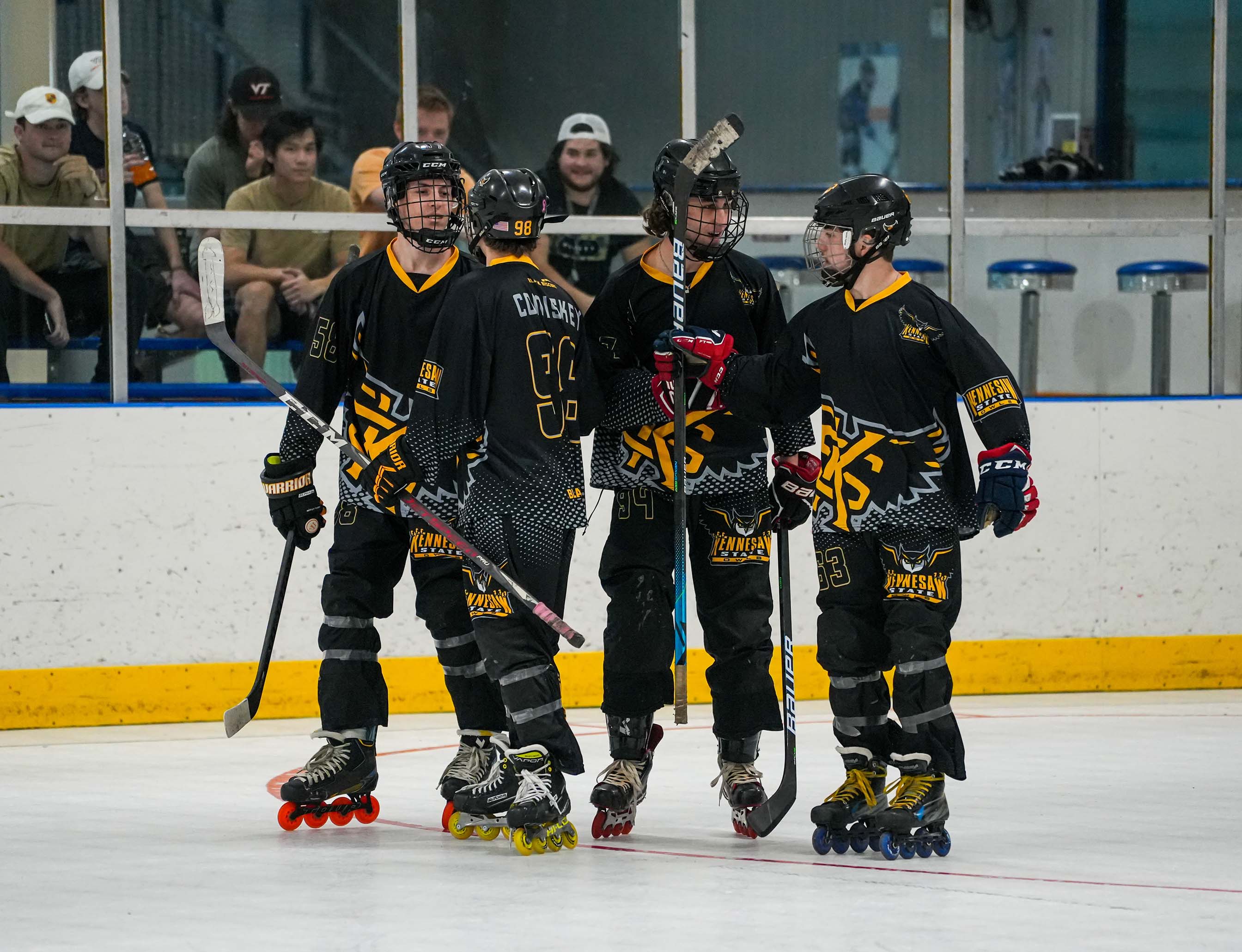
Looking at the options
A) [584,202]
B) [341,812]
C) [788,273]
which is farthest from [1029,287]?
[341,812]

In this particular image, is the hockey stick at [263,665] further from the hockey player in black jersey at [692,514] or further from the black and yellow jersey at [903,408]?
the black and yellow jersey at [903,408]

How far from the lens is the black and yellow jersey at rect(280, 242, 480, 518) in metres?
3.88

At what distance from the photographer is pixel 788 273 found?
6879 millimetres

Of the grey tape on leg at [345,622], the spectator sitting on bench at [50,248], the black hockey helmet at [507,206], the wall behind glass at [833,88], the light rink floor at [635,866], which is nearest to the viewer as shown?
the light rink floor at [635,866]

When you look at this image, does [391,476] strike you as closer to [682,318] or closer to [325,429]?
[325,429]

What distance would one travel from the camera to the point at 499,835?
387 centimetres

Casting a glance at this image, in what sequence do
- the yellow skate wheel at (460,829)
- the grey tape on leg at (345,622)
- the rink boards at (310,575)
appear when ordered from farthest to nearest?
the rink boards at (310,575) < the grey tape on leg at (345,622) < the yellow skate wheel at (460,829)

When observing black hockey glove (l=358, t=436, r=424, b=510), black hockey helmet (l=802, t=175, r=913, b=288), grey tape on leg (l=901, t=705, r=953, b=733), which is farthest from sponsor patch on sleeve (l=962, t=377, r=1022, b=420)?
black hockey glove (l=358, t=436, r=424, b=510)

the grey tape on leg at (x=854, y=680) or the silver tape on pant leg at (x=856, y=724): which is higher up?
the grey tape on leg at (x=854, y=680)

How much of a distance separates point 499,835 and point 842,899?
101 centimetres

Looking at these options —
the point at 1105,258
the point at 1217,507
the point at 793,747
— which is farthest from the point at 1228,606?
the point at 793,747

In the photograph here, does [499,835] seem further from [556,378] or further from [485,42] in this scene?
[485,42]

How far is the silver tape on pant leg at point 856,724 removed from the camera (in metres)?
3.63

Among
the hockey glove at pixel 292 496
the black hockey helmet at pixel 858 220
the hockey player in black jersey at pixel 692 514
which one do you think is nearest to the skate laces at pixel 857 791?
the hockey player in black jersey at pixel 692 514
